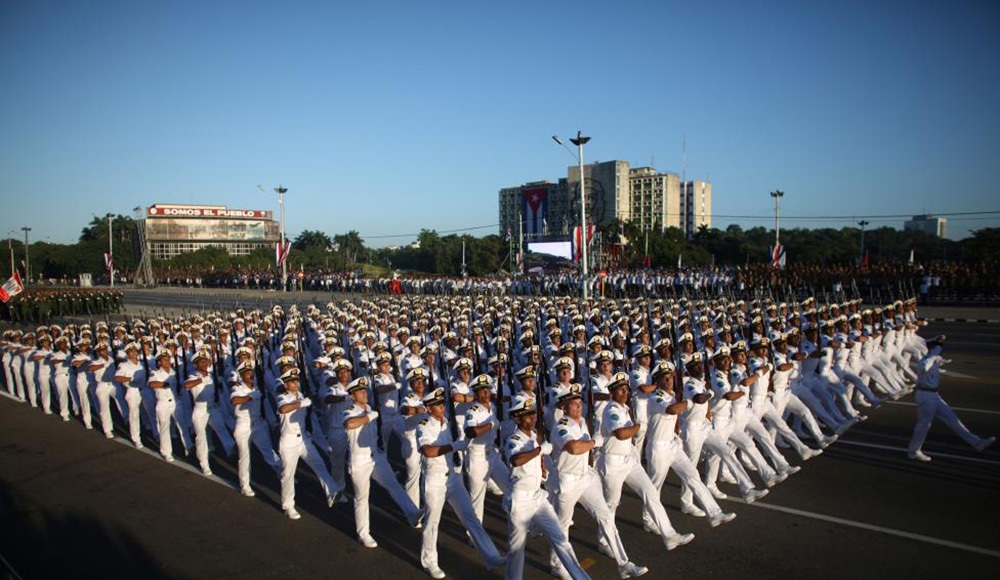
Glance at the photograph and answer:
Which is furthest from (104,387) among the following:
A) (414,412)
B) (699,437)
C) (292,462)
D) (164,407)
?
(699,437)

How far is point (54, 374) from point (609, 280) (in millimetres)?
29707

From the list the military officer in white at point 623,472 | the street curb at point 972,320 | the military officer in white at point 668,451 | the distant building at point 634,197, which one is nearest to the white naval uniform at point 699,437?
the military officer in white at point 668,451

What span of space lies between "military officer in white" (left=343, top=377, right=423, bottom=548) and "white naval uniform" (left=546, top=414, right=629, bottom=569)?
6.80ft

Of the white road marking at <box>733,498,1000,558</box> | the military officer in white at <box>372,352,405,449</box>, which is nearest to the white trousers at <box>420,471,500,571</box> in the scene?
the military officer in white at <box>372,352,405,449</box>

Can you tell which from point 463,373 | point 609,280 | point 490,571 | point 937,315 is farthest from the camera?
point 609,280

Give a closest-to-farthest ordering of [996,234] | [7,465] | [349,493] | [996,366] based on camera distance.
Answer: [349,493] → [7,465] → [996,366] → [996,234]

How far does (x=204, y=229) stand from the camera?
106m

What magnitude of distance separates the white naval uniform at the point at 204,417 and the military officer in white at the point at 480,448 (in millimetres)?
4874

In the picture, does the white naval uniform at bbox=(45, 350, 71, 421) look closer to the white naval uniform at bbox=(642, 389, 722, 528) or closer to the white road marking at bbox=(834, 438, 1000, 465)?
the white naval uniform at bbox=(642, 389, 722, 528)

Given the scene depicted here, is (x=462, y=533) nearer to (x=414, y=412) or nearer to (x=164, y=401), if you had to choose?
(x=414, y=412)

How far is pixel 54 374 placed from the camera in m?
13.9

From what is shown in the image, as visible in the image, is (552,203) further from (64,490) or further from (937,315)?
(64,490)

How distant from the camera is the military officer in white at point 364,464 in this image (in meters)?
7.07

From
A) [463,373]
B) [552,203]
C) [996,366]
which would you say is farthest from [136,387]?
[552,203]
